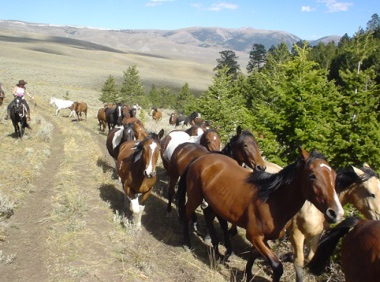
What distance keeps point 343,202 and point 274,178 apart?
166cm

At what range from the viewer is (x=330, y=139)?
783cm

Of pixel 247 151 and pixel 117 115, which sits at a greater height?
pixel 247 151

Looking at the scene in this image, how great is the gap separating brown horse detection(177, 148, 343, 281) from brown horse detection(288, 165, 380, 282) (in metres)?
0.85

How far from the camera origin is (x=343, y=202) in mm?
5844

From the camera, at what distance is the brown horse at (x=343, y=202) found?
5430 millimetres

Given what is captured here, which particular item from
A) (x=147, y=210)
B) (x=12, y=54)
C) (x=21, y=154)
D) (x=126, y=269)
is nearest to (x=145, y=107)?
(x=21, y=154)

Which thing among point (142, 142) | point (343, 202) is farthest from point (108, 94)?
point (343, 202)

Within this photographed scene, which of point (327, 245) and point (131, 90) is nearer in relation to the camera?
point (327, 245)

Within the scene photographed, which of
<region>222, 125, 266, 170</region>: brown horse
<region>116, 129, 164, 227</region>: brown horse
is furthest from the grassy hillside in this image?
<region>222, 125, 266, 170</region>: brown horse

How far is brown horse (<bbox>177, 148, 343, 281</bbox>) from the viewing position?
415 cm

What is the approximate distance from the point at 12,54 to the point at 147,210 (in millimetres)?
111858

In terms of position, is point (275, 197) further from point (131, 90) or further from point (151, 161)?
point (131, 90)

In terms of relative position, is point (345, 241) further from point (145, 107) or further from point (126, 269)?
point (145, 107)

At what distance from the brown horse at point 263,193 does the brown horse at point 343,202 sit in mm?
851
